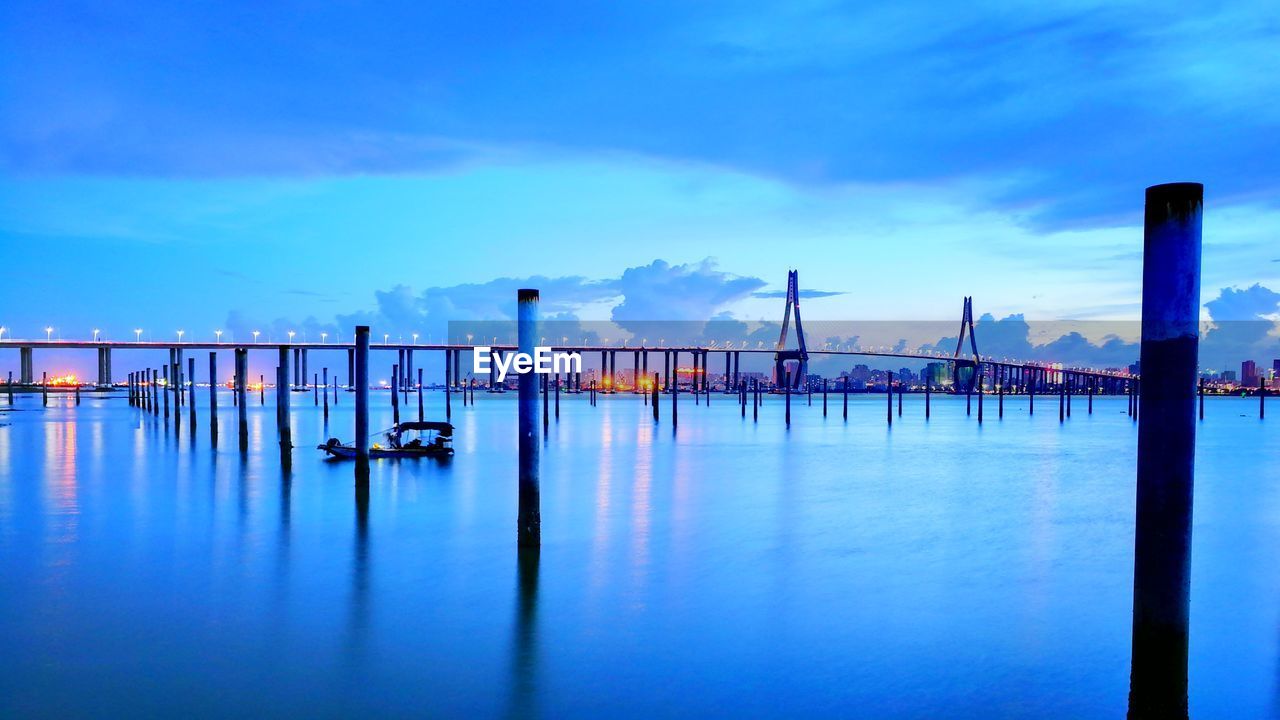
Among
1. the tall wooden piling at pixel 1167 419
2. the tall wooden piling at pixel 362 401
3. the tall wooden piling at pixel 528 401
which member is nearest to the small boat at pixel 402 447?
the tall wooden piling at pixel 362 401

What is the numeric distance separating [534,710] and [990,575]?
264 inches

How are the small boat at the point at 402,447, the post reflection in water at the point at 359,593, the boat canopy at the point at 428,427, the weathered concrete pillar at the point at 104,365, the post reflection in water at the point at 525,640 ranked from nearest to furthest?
the post reflection in water at the point at 525,640 → the post reflection in water at the point at 359,593 → the small boat at the point at 402,447 → the boat canopy at the point at 428,427 → the weathered concrete pillar at the point at 104,365

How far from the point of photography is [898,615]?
899cm

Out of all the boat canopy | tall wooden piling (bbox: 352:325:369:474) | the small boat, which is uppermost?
tall wooden piling (bbox: 352:325:369:474)

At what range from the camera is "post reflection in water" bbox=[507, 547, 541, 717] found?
6.49 meters

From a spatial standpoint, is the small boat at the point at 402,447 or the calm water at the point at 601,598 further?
the small boat at the point at 402,447

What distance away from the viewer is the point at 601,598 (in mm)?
9430

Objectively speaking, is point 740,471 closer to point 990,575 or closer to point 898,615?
point 990,575

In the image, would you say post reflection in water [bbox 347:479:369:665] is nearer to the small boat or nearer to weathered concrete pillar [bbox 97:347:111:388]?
the small boat

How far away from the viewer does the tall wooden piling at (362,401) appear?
1611 cm

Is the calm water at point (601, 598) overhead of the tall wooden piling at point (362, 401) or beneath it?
beneath

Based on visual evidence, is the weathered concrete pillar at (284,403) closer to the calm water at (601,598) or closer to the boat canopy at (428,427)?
the calm water at (601,598)

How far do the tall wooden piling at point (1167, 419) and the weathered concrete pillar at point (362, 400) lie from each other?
13400mm

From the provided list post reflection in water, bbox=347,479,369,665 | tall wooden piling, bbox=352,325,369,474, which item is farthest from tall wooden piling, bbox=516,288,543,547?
tall wooden piling, bbox=352,325,369,474
